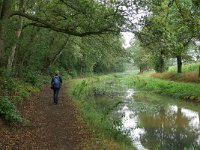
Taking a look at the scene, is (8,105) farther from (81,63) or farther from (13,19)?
(81,63)

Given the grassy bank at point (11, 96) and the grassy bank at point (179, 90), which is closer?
the grassy bank at point (11, 96)

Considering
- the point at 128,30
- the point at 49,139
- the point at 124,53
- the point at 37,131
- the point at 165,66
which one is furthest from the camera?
the point at 165,66

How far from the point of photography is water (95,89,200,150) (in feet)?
52.4

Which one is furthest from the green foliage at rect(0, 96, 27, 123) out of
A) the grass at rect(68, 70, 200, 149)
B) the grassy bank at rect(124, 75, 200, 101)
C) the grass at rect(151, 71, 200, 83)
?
the grass at rect(151, 71, 200, 83)

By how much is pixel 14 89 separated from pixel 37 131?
7.64m

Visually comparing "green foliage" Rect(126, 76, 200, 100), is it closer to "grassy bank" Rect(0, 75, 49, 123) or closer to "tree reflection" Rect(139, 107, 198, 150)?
"tree reflection" Rect(139, 107, 198, 150)

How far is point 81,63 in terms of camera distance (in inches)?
2697

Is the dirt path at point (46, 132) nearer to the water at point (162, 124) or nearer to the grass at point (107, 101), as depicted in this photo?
the grass at point (107, 101)

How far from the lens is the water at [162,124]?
15977 mm

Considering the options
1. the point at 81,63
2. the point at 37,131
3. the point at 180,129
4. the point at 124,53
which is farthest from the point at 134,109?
the point at 81,63

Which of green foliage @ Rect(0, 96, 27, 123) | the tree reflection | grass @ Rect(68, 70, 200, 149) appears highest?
green foliage @ Rect(0, 96, 27, 123)

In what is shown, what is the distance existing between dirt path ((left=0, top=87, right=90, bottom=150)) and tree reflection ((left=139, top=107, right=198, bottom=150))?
3.31 meters

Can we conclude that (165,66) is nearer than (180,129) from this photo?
No

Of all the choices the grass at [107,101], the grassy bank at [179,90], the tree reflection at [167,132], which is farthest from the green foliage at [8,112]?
the grassy bank at [179,90]
